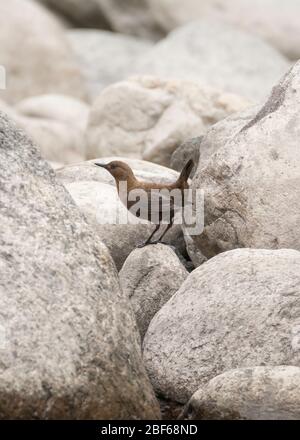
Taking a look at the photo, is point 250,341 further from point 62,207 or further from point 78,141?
point 78,141

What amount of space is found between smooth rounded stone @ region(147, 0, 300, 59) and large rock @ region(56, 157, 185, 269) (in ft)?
42.3

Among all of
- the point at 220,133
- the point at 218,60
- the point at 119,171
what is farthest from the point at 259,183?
the point at 218,60

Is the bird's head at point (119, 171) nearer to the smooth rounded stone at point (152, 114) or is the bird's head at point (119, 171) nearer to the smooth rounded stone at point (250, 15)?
the smooth rounded stone at point (152, 114)

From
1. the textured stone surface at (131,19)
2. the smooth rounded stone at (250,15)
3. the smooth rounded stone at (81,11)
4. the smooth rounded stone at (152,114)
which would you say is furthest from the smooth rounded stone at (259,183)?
the smooth rounded stone at (81,11)

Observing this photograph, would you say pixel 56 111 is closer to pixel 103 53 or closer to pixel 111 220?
pixel 103 53

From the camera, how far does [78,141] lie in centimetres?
1691

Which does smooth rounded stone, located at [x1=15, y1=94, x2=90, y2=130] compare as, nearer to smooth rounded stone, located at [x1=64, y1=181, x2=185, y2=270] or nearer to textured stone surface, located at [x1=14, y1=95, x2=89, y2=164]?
textured stone surface, located at [x1=14, y1=95, x2=89, y2=164]

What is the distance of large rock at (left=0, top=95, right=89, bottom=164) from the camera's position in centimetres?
1636

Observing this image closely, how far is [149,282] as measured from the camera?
845 cm

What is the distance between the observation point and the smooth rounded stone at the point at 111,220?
9305 mm

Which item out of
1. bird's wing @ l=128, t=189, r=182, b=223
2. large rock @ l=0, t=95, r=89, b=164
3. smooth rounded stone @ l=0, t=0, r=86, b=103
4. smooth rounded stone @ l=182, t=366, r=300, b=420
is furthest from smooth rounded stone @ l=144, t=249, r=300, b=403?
smooth rounded stone @ l=0, t=0, r=86, b=103

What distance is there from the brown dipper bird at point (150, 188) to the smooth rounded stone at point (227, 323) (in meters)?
1.20

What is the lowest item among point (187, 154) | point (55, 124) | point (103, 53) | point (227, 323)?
point (103, 53)

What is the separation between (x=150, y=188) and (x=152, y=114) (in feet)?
13.2
